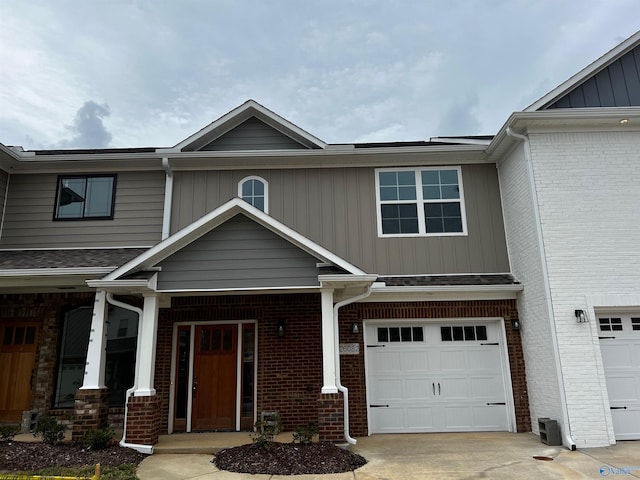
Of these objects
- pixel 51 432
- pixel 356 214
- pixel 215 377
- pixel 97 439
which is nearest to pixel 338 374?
pixel 215 377

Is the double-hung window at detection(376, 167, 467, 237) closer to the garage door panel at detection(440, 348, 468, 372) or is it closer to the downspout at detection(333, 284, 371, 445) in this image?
the downspout at detection(333, 284, 371, 445)

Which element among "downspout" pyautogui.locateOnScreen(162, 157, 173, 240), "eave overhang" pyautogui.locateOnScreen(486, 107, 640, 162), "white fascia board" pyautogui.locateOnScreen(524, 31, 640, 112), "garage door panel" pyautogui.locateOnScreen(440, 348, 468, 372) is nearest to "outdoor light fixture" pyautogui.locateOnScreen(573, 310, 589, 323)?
"garage door panel" pyautogui.locateOnScreen(440, 348, 468, 372)

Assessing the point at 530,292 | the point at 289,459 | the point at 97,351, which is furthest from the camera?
the point at 530,292

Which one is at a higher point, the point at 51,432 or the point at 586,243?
the point at 586,243

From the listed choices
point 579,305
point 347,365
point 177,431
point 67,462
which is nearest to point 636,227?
point 579,305

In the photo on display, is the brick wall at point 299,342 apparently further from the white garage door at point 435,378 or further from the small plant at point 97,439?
the small plant at point 97,439


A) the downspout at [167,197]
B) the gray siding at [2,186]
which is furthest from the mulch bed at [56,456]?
the gray siding at [2,186]

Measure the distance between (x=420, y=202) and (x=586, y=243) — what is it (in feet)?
10.6

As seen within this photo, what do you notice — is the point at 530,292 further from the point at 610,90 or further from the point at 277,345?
the point at 277,345

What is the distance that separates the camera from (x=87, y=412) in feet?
24.3

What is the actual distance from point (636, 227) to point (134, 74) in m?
17.7

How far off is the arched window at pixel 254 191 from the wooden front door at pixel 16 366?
516 centimetres

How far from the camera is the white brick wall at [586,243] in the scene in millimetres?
7531

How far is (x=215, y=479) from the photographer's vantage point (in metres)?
5.75
